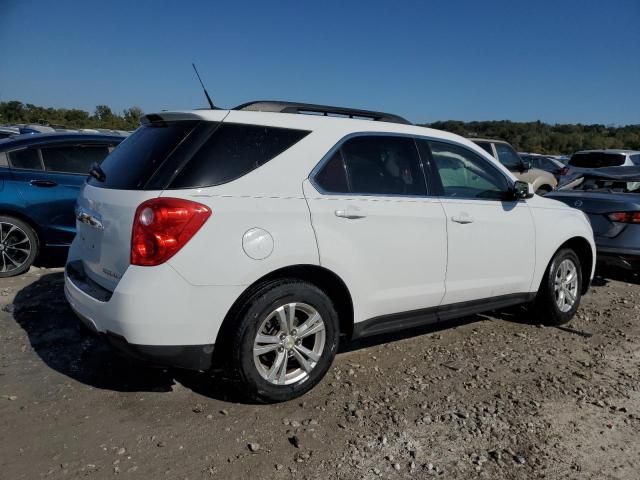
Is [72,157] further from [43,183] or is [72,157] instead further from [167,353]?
[167,353]

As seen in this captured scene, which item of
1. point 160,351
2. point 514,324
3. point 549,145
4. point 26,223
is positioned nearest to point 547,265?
point 514,324

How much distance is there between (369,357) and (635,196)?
423 centimetres

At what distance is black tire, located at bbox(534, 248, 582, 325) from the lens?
487 centimetres

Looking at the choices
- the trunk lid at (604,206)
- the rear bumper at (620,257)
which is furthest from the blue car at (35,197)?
the rear bumper at (620,257)

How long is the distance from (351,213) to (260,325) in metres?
0.90

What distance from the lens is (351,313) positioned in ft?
11.6

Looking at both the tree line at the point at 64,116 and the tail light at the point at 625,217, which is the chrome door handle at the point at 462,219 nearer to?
the tail light at the point at 625,217

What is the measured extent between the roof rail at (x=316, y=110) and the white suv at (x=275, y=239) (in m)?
0.01

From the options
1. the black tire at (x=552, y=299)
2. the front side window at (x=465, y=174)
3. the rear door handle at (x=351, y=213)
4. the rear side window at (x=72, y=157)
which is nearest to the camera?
the rear door handle at (x=351, y=213)

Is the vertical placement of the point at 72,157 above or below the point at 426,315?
above

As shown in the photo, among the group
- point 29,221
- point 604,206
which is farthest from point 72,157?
point 604,206

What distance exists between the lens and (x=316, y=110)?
3.77 meters

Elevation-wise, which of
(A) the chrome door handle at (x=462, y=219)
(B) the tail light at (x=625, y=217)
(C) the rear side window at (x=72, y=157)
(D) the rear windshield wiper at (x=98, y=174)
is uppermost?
(C) the rear side window at (x=72, y=157)

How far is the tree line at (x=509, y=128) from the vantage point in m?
38.4
